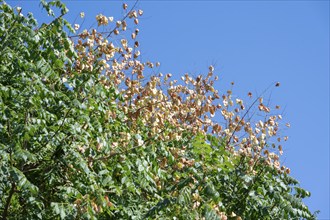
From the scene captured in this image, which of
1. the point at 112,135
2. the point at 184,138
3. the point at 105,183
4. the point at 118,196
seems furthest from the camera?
the point at 184,138

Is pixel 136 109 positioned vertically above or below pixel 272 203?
above

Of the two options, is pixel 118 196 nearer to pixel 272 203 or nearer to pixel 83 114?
pixel 83 114

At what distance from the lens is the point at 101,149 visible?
20.5 feet

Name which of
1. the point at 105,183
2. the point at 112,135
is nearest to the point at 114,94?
the point at 112,135

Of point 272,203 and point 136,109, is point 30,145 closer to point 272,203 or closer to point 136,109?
point 136,109

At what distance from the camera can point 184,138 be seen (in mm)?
7699

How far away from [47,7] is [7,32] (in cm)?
60

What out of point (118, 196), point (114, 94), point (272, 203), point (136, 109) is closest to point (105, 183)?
point (118, 196)

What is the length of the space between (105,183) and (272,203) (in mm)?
2391

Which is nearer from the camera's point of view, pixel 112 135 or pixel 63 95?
pixel 63 95

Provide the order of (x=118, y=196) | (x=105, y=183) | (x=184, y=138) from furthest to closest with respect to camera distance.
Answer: (x=184, y=138) → (x=118, y=196) → (x=105, y=183)

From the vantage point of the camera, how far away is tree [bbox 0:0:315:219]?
5.84 metres

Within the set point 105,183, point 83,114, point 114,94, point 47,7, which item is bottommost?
point 105,183

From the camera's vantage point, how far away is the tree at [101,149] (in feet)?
19.1
